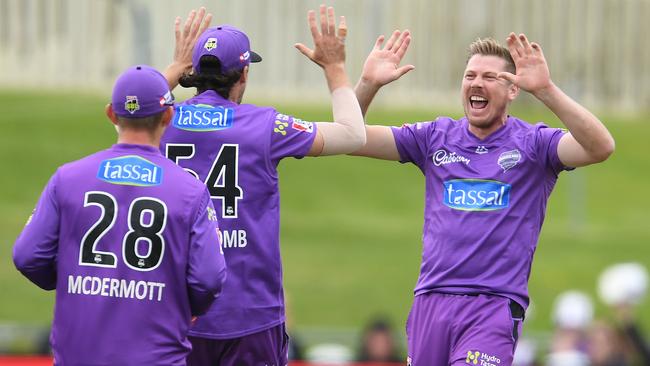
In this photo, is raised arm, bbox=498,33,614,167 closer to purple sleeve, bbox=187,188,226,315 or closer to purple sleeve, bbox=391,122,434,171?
purple sleeve, bbox=391,122,434,171

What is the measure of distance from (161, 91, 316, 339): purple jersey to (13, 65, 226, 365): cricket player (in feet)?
2.62

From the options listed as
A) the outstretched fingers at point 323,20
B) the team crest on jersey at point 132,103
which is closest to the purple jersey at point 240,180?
the outstretched fingers at point 323,20

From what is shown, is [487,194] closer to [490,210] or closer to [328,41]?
[490,210]

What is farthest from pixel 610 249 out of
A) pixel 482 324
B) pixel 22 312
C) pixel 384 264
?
pixel 482 324

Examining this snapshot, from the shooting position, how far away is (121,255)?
20.1 ft

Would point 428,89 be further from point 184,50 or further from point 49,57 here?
point 184,50

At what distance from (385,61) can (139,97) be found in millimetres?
1989

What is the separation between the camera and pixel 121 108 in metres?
6.30

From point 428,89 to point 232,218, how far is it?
1954 cm

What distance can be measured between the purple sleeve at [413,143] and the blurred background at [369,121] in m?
8.71

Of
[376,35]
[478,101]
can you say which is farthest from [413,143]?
[376,35]

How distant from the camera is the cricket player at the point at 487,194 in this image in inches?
292

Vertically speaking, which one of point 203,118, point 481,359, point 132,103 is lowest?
point 481,359

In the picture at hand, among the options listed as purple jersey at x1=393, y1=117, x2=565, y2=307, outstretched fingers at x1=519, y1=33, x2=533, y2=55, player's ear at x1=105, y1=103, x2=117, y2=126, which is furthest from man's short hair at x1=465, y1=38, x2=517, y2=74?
player's ear at x1=105, y1=103, x2=117, y2=126
